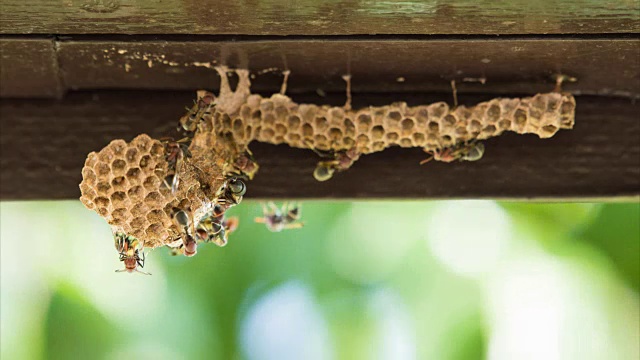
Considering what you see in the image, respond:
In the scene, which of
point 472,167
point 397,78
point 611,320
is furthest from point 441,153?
point 611,320

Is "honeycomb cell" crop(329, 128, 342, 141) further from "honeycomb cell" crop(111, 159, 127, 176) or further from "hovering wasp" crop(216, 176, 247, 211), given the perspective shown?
"honeycomb cell" crop(111, 159, 127, 176)

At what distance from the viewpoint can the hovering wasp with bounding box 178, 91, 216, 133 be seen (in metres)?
2.08

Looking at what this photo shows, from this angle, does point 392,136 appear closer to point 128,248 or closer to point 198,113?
point 198,113

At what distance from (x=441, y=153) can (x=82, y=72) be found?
0.95 meters

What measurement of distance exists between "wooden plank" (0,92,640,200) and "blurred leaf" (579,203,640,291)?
411cm

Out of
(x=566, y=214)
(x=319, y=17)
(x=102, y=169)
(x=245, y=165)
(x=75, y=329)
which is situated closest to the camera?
(x=319, y=17)

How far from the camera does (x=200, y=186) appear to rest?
2.04m

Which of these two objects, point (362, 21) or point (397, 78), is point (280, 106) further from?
point (362, 21)

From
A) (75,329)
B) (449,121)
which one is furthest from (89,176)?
(75,329)

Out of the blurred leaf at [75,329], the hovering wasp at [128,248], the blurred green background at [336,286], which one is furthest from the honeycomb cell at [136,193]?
the blurred leaf at [75,329]

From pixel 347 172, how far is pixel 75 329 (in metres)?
4.91

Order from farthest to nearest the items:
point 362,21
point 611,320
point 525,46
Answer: point 611,320
point 525,46
point 362,21

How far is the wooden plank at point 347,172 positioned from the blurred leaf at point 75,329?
4617 millimetres

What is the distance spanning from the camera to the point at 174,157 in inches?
75.8
